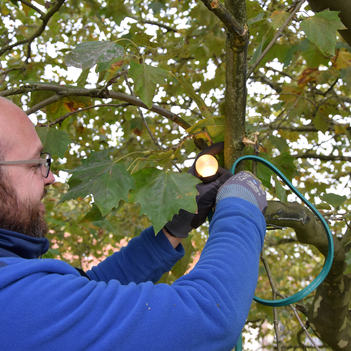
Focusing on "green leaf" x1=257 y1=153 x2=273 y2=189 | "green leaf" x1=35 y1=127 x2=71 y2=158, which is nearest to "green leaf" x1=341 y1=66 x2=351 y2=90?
"green leaf" x1=257 y1=153 x2=273 y2=189

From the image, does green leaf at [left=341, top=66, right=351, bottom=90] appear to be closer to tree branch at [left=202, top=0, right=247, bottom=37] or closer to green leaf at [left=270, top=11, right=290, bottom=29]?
green leaf at [left=270, top=11, right=290, bottom=29]

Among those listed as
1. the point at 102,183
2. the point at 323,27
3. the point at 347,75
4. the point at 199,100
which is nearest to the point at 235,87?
the point at 199,100

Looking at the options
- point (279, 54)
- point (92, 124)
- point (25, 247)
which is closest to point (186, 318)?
point (25, 247)

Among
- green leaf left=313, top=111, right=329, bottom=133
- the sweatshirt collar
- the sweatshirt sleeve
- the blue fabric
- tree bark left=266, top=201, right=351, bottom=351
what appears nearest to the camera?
the blue fabric

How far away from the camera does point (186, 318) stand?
2.60 ft

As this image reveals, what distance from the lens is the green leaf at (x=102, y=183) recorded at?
1201 mm

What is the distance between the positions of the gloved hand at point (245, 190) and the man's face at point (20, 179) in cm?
68

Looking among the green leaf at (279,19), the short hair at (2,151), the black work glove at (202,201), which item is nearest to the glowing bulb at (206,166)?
the black work glove at (202,201)

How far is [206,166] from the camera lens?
132 cm

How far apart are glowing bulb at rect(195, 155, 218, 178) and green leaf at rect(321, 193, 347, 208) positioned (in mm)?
883

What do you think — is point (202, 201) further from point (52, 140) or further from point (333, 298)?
point (333, 298)

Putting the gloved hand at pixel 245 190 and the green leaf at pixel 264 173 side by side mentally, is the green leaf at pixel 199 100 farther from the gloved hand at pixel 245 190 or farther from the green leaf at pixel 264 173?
the green leaf at pixel 264 173

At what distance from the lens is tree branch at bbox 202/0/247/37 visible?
3.23 feet

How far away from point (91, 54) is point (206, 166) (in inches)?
23.8
